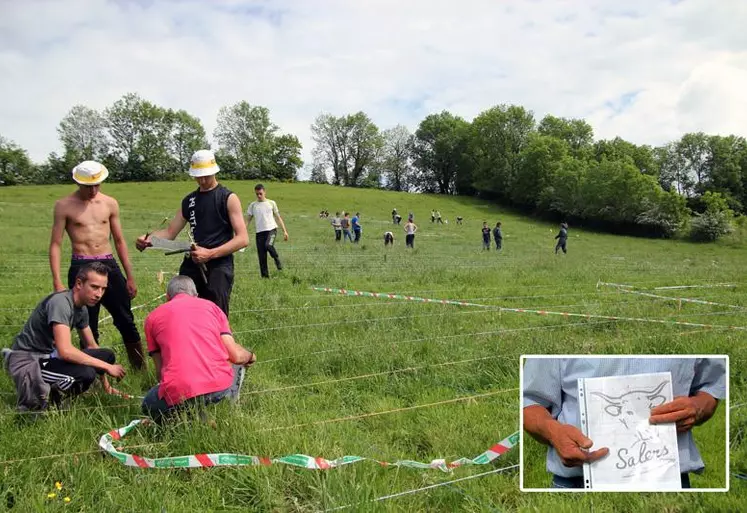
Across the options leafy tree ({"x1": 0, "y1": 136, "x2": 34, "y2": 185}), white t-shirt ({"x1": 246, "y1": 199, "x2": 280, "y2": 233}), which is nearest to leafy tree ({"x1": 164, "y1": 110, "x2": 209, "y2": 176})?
leafy tree ({"x1": 0, "y1": 136, "x2": 34, "y2": 185})

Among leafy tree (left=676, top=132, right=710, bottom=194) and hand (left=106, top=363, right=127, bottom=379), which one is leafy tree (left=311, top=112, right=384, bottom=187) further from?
hand (left=106, top=363, right=127, bottom=379)

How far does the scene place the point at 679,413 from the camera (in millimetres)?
2051

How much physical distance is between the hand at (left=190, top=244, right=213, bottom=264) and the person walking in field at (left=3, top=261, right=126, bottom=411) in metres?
0.73

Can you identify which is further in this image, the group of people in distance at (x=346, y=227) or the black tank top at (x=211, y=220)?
the group of people in distance at (x=346, y=227)

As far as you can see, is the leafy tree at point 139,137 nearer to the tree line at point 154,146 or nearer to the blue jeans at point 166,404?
the tree line at point 154,146

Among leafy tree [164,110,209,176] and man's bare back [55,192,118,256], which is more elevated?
leafy tree [164,110,209,176]

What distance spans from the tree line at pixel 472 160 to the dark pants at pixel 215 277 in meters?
48.8

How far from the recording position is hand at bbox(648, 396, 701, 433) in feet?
6.69

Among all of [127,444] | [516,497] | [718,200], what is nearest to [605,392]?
[516,497]

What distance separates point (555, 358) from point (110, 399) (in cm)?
342

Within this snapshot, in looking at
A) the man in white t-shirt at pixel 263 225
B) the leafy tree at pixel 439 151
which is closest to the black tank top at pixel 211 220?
the man in white t-shirt at pixel 263 225

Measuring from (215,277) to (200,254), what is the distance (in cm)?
36

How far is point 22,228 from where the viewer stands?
2378 cm

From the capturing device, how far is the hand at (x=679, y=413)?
6.69 ft
